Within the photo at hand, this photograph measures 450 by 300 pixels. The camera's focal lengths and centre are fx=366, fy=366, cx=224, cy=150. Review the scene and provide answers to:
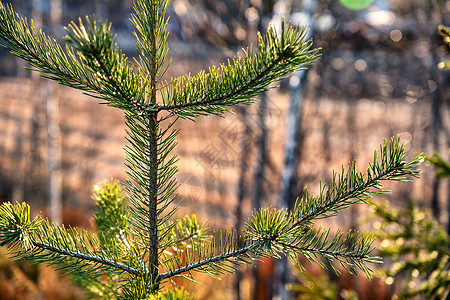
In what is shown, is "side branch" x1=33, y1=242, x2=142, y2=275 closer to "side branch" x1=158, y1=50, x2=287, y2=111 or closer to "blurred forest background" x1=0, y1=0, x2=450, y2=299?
"side branch" x1=158, y1=50, x2=287, y2=111

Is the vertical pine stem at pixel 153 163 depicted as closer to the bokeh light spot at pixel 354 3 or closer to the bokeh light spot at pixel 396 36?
the bokeh light spot at pixel 354 3

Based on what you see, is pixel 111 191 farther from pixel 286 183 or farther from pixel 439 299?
pixel 286 183

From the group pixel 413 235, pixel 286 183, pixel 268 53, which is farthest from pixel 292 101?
pixel 268 53

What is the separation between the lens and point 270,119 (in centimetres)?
386

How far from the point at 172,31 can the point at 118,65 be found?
4448 mm

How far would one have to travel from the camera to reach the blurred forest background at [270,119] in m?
3.65

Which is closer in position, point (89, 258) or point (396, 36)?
point (89, 258)

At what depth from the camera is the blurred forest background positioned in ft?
12.0

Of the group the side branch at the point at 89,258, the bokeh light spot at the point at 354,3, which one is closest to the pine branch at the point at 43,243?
the side branch at the point at 89,258

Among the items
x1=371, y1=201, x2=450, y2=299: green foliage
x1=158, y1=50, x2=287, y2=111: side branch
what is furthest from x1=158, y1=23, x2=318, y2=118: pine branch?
x1=371, y1=201, x2=450, y2=299: green foliage

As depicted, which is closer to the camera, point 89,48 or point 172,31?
point 89,48

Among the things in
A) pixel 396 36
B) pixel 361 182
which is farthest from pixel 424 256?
pixel 396 36

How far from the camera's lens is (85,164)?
969 cm

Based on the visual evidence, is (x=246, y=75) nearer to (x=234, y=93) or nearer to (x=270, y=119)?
(x=234, y=93)
